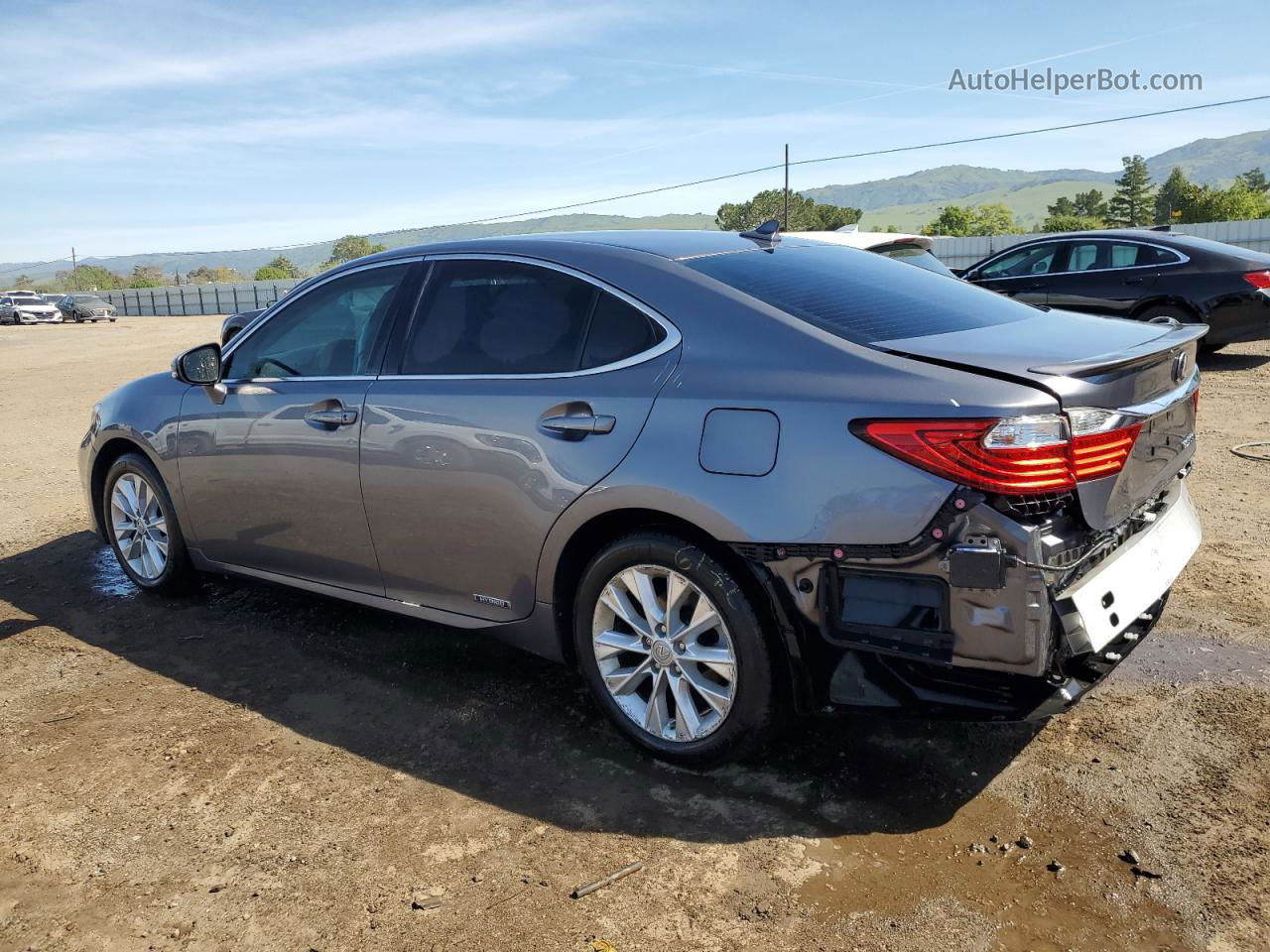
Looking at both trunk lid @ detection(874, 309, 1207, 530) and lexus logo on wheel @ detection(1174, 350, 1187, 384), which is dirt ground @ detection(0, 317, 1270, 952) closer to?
trunk lid @ detection(874, 309, 1207, 530)

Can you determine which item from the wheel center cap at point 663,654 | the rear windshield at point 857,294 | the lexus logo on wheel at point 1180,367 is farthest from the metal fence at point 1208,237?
the wheel center cap at point 663,654

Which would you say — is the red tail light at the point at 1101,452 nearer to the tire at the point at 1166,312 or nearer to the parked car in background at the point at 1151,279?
the parked car in background at the point at 1151,279

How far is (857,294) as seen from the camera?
3484 mm

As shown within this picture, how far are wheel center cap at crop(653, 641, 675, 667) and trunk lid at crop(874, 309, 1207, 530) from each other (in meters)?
1.15

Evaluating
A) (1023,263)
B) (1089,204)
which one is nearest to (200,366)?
(1023,263)

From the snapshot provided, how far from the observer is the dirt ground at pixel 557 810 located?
2635 mm

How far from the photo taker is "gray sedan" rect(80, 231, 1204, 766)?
107 inches

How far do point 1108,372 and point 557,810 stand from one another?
6.83 ft

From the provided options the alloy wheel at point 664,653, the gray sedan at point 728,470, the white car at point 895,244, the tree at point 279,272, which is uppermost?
the tree at point 279,272

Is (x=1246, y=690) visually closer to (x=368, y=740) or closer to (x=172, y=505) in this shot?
(x=368, y=740)

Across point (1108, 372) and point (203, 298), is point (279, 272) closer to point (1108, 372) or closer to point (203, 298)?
A: point (203, 298)

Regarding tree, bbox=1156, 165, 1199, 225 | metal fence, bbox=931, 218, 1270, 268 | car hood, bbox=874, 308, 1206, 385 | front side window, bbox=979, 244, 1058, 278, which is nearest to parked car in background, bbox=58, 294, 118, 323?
metal fence, bbox=931, 218, 1270, 268

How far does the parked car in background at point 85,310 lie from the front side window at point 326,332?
163 feet

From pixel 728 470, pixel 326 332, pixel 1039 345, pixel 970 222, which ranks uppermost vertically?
→ pixel 970 222
